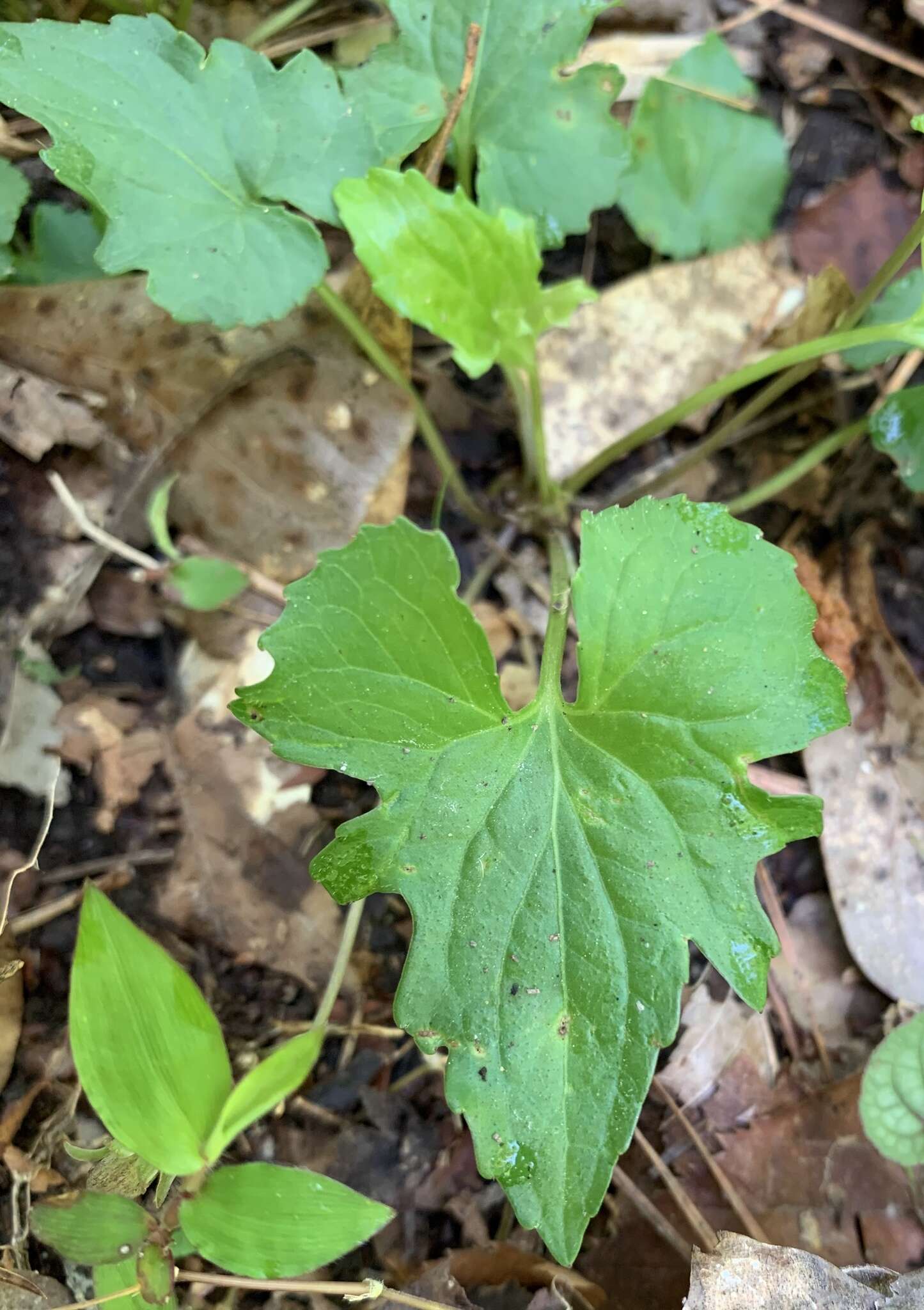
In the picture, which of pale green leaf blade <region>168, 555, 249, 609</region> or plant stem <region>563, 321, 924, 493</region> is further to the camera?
pale green leaf blade <region>168, 555, 249, 609</region>

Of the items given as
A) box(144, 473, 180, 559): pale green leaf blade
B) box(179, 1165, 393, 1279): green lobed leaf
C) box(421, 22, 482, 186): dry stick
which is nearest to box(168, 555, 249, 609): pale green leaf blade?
box(144, 473, 180, 559): pale green leaf blade

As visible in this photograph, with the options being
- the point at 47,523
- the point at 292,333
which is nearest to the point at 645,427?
the point at 292,333

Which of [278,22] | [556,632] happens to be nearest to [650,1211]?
[556,632]

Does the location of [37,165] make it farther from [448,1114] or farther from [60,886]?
[448,1114]

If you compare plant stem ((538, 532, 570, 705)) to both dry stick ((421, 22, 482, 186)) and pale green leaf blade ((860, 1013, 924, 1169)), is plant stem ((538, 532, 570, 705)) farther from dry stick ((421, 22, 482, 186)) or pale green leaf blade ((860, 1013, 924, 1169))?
pale green leaf blade ((860, 1013, 924, 1169))

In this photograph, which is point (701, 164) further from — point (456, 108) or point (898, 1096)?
point (898, 1096)
